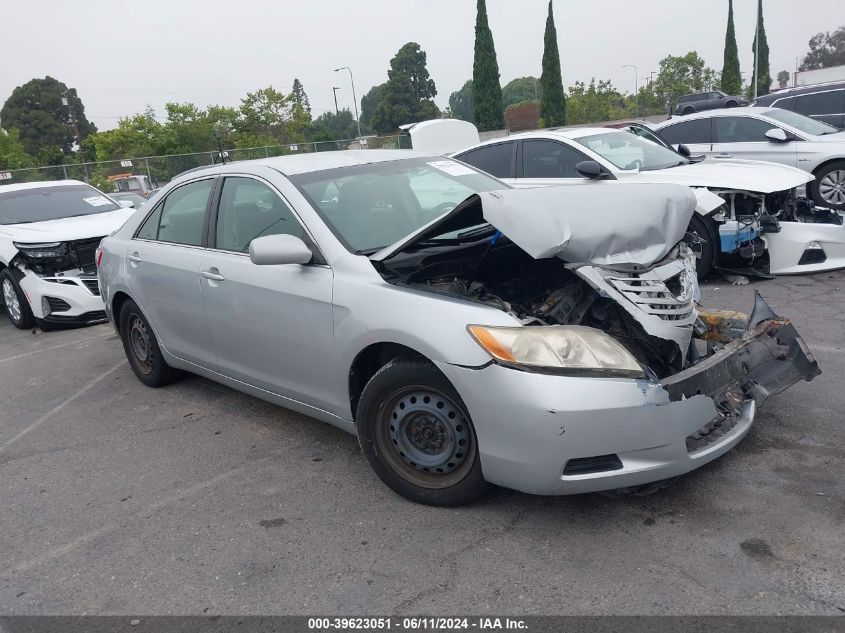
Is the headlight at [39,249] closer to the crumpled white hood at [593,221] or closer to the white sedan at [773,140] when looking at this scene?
the crumpled white hood at [593,221]

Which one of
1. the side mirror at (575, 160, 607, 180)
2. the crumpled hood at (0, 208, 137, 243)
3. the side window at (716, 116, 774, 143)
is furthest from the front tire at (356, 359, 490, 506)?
the side window at (716, 116, 774, 143)

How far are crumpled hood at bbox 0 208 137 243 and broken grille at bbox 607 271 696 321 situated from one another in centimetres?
637

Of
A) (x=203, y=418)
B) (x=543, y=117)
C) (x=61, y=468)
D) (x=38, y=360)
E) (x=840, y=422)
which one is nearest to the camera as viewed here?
(x=840, y=422)

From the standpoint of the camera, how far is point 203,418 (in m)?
4.95

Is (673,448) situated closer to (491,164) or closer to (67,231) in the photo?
(491,164)

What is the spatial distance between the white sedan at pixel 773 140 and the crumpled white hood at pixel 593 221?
701 centimetres

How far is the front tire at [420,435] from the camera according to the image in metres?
3.21

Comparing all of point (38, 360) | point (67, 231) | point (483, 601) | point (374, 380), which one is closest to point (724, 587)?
point (483, 601)

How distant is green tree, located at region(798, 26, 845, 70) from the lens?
9169cm

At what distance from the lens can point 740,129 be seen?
35.0 ft

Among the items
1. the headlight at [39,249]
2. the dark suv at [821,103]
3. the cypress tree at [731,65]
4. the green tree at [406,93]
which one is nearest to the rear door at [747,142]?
the dark suv at [821,103]

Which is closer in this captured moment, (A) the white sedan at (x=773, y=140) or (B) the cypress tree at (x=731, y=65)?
(A) the white sedan at (x=773, y=140)

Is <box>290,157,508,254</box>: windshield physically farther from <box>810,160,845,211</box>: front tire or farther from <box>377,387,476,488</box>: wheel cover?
<box>810,160,845,211</box>: front tire

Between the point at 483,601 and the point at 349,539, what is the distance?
77cm
